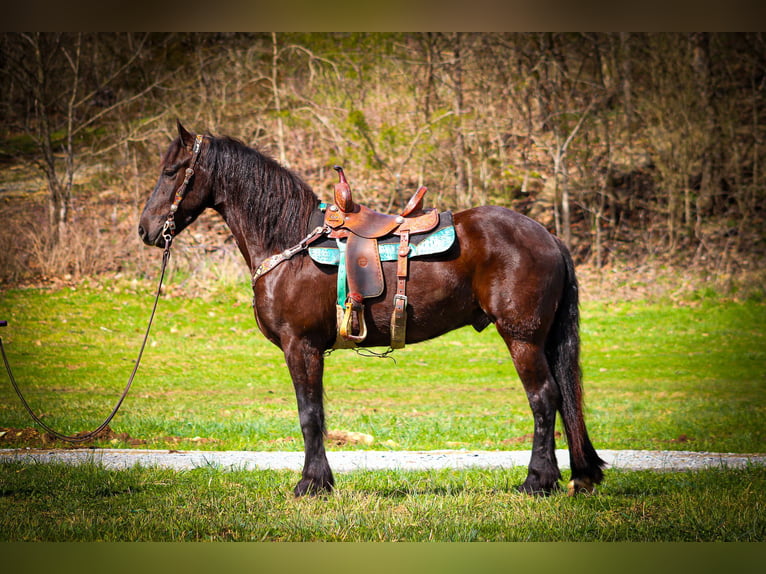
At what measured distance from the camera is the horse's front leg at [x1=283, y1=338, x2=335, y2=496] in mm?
4551

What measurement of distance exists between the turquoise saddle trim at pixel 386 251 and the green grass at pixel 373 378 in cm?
282

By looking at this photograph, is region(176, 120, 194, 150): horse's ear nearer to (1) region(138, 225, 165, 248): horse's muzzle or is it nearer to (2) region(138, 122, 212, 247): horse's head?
(2) region(138, 122, 212, 247): horse's head

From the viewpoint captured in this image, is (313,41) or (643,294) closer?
(643,294)

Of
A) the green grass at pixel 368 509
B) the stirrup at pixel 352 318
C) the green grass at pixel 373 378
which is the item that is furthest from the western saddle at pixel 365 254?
the green grass at pixel 373 378

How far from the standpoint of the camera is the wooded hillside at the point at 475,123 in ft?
48.6

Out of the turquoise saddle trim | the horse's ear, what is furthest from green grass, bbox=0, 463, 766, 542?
the horse's ear

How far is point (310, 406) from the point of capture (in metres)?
4.55

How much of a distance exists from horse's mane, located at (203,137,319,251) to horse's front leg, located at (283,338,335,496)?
681 mm

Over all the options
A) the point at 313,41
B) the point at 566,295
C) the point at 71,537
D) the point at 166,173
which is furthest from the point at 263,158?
the point at 313,41

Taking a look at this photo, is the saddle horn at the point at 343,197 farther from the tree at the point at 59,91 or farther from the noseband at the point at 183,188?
the tree at the point at 59,91

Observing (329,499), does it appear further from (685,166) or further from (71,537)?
(685,166)

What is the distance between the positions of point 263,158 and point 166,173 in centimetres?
60

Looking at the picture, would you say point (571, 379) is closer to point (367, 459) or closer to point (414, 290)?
point (414, 290)

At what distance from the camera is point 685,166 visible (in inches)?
605
